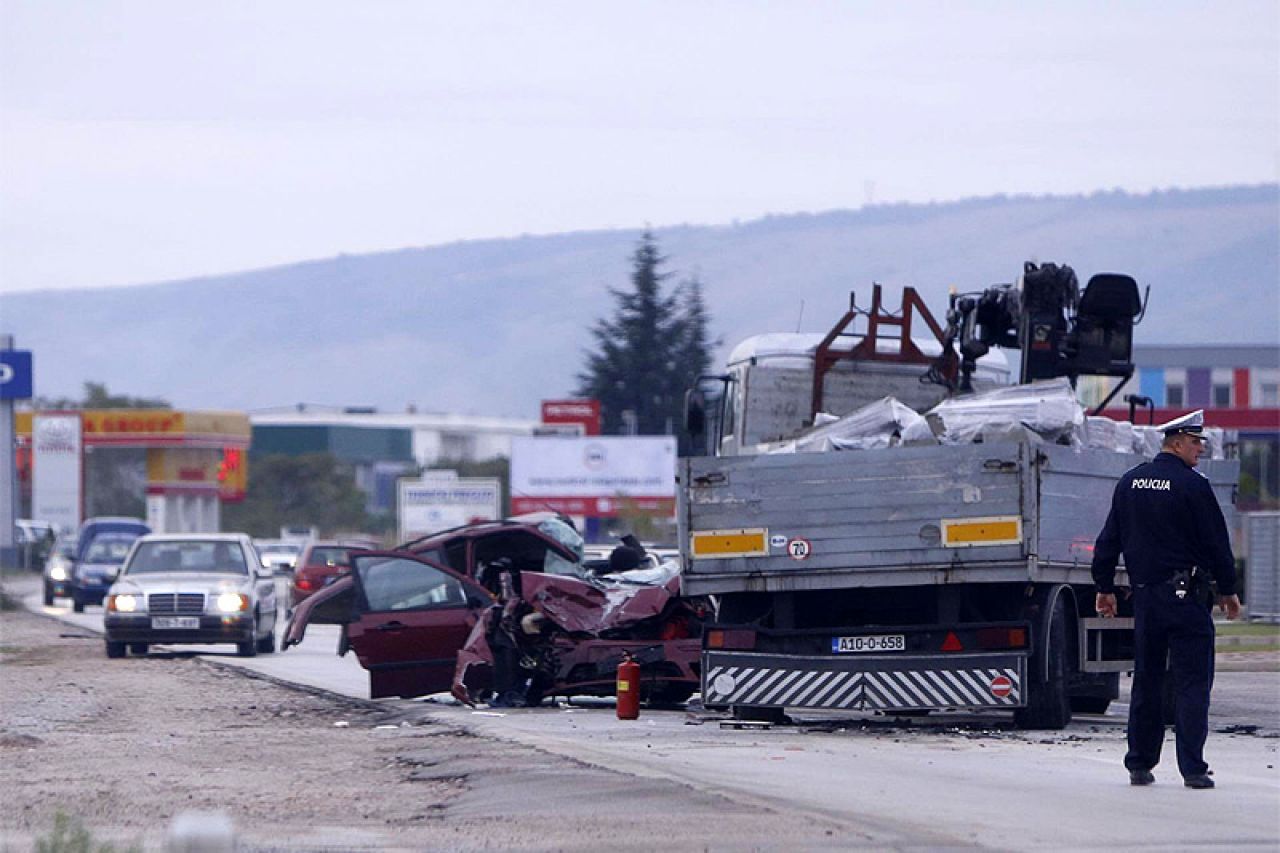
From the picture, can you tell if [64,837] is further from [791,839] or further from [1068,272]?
[1068,272]

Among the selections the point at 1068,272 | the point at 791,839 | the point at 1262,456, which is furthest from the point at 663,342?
the point at 791,839

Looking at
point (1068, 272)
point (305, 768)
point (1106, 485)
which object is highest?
point (1068, 272)

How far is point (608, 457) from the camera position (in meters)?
82.0

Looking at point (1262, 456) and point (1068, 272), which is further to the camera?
point (1262, 456)

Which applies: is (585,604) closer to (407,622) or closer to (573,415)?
(407,622)

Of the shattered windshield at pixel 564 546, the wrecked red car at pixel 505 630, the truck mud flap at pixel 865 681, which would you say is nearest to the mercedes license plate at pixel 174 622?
the shattered windshield at pixel 564 546

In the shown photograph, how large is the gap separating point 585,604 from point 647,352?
9299 cm

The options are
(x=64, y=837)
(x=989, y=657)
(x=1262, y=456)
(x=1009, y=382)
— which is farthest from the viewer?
(x=1262, y=456)

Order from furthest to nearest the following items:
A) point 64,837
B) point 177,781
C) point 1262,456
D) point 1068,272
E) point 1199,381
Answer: point 1199,381
point 1262,456
point 1068,272
point 177,781
point 64,837

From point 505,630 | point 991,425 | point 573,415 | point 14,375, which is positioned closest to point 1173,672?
point 991,425

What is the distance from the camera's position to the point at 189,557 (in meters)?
27.3

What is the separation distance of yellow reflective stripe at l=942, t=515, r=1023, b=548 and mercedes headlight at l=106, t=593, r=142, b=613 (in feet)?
45.7

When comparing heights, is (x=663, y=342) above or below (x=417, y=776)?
above

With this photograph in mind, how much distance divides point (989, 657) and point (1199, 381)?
9740cm
